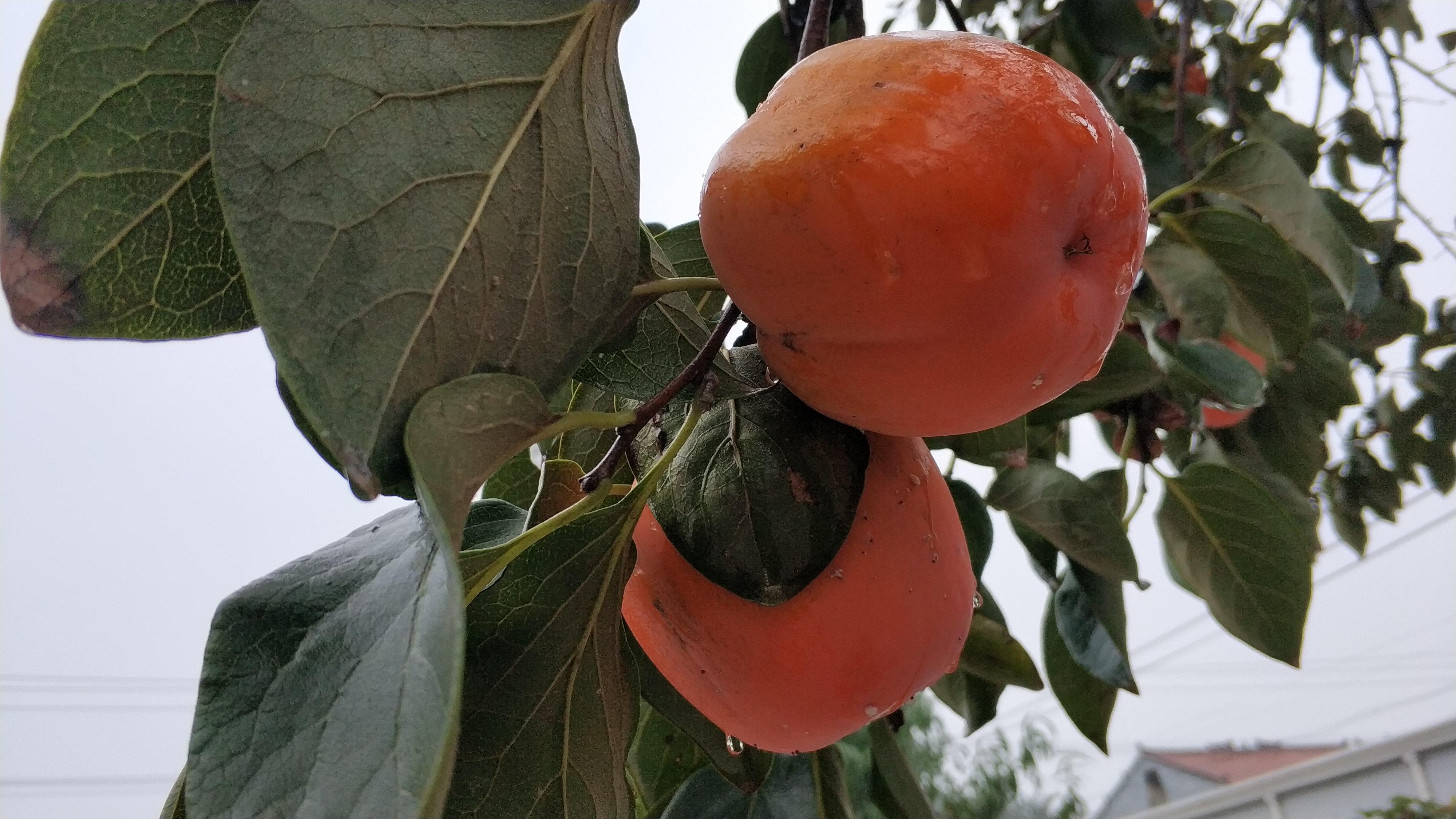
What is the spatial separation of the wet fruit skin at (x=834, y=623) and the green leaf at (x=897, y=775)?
0.16m

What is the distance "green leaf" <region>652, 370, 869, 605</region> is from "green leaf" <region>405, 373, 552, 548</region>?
0.30 feet

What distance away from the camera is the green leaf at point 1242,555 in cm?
56

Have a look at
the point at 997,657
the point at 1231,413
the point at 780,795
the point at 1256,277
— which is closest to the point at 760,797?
the point at 780,795

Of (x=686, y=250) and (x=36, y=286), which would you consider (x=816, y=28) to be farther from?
(x=36, y=286)

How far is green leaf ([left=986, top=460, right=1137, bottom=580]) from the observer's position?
1.69ft

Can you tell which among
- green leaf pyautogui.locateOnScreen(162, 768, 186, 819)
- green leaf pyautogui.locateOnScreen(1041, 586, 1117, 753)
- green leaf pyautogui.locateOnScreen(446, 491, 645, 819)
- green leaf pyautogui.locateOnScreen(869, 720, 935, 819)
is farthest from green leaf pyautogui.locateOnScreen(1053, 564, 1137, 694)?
green leaf pyautogui.locateOnScreen(162, 768, 186, 819)

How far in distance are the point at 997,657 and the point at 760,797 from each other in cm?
16

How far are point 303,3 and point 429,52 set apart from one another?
32 millimetres

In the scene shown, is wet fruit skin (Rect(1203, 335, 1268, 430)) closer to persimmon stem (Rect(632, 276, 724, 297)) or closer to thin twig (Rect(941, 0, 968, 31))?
thin twig (Rect(941, 0, 968, 31))

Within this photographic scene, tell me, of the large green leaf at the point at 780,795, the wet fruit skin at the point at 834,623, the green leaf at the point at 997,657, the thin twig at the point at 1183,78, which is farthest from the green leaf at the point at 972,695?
the thin twig at the point at 1183,78

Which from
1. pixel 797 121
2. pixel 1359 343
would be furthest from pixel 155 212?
pixel 1359 343

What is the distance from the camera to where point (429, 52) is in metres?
0.25

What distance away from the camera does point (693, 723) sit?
414 mm

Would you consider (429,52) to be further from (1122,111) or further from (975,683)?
(1122,111)
